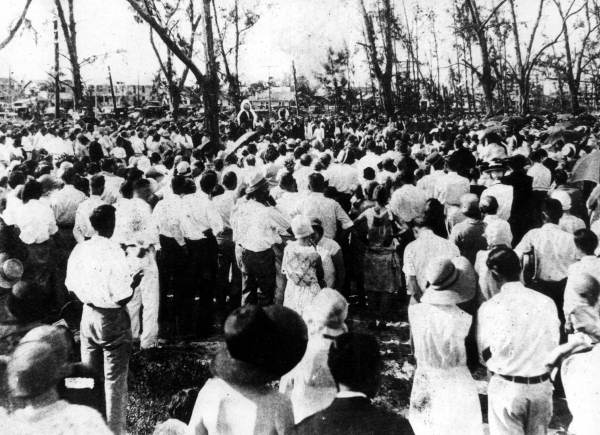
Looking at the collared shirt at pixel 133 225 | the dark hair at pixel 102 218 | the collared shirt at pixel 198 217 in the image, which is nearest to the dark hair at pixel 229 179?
the collared shirt at pixel 198 217

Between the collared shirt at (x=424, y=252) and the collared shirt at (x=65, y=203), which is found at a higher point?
the collared shirt at (x=65, y=203)

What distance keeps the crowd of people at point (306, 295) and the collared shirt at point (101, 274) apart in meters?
0.01

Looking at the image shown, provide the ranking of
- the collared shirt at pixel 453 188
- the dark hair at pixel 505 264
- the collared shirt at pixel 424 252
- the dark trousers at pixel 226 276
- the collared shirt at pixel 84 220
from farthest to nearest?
the collared shirt at pixel 453 188
the dark trousers at pixel 226 276
the collared shirt at pixel 84 220
the collared shirt at pixel 424 252
the dark hair at pixel 505 264

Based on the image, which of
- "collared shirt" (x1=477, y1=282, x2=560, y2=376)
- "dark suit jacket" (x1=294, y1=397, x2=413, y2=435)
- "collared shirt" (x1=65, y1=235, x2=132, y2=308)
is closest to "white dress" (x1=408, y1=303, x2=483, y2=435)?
"collared shirt" (x1=477, y1=282, x2=560, y2=376)

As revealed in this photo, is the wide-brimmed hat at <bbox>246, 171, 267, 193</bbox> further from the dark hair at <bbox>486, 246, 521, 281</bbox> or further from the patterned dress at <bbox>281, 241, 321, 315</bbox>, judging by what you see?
the dark hair at <bbox>486, 246, 521, 281</bbox>

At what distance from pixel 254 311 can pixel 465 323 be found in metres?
1.76

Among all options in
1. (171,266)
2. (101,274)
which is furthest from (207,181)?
(101,274)

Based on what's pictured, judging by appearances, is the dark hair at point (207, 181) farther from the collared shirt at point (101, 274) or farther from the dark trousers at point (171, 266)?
the collared shirt at point (101, 274)

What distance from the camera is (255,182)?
580 centimetres

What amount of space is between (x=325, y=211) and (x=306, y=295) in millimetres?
1619

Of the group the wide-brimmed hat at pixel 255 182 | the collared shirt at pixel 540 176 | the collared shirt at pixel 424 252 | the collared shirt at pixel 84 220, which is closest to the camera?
the collared shirt at pixel 424 252

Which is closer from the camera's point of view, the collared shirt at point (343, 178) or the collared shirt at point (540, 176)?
the collared shirt at point (540, 176)

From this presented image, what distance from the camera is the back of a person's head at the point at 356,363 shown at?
2305 millimetres

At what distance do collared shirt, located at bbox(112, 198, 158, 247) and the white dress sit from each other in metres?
3.02
